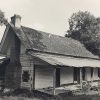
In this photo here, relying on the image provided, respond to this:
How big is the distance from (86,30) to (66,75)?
2188 cm

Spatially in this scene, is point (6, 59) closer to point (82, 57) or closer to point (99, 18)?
point (82, 57)

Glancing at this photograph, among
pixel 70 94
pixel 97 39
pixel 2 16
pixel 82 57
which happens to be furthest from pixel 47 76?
pixel 2 16

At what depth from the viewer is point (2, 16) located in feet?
154

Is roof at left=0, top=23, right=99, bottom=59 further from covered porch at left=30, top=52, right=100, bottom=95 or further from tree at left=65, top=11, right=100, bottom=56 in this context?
tree at left=65, top=11, right=100, bottom=56

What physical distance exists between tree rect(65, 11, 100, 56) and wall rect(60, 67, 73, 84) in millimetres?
16275

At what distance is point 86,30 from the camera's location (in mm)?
45438

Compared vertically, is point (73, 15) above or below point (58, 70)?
above

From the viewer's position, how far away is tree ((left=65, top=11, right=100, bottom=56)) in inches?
1649

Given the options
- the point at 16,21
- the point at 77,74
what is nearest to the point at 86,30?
the point at 77,74

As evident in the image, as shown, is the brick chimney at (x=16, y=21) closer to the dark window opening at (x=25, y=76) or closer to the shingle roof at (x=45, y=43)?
the shingle roof at (x=45, y=43)

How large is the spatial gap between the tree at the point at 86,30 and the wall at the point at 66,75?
53.4 feet

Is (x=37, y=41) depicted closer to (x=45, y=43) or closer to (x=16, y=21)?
(x=45, y=43)

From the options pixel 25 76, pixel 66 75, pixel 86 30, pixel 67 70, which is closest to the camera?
pixel 25 76

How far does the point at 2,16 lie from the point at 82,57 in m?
23.9
